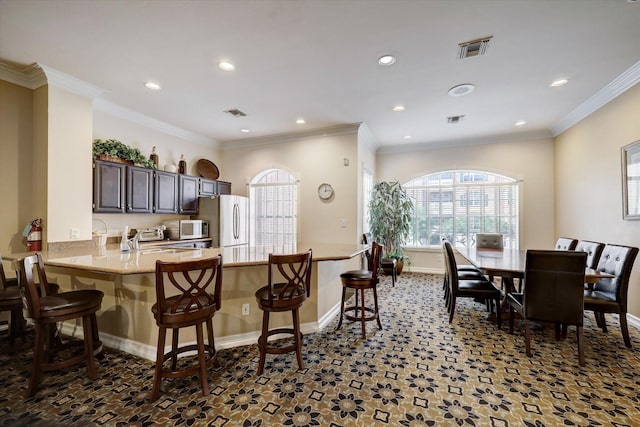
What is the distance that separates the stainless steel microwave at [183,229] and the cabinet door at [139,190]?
0.47 meters

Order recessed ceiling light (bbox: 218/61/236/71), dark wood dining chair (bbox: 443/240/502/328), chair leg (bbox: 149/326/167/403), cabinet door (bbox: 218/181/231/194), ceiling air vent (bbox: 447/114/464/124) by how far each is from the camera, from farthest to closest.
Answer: cabinet door (bbox: 218/181/231/194) → ceiling air vent (bbox: 447/114/464/124) → dark wood dining chair (bbox: 443/240/502/328) → recessed ceiling light (bbox: 218/61/236/71) → chair leg (bbox: 149/326/167/403)

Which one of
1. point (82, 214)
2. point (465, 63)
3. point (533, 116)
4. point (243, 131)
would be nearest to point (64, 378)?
point (82, 214)

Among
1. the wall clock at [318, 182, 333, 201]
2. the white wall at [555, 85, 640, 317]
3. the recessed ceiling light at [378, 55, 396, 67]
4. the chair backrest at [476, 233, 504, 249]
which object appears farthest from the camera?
the wall clock at [318, 182, 333, 201]

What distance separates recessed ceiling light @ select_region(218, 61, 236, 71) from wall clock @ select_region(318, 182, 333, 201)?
263cm

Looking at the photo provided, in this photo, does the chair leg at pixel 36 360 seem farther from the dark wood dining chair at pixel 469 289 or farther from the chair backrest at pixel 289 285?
the dark wood dining chair at pixel 469 289

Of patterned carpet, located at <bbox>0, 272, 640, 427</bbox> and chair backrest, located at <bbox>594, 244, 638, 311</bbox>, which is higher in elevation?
chair backrest, located at <bbox>594, 244, 638, 311</bbox>

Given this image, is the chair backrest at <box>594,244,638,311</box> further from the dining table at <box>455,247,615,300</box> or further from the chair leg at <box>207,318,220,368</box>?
the chair leg at <box>207,318,220,368</box>

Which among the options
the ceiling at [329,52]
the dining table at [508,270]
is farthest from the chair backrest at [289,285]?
the ceiling at [329,52]

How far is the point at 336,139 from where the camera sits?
5148 millimetres

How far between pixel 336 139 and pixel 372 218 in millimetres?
1893

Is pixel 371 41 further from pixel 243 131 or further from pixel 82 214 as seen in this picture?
pixel 82 214

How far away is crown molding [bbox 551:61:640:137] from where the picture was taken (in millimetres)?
3199

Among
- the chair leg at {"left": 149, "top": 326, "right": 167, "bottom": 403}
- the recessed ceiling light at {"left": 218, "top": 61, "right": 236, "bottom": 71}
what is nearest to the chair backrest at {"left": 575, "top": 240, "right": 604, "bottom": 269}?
the chair leg at {"left": 149, "top": 326, "right": 167, "bottom": 403}

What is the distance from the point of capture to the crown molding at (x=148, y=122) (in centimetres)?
409
